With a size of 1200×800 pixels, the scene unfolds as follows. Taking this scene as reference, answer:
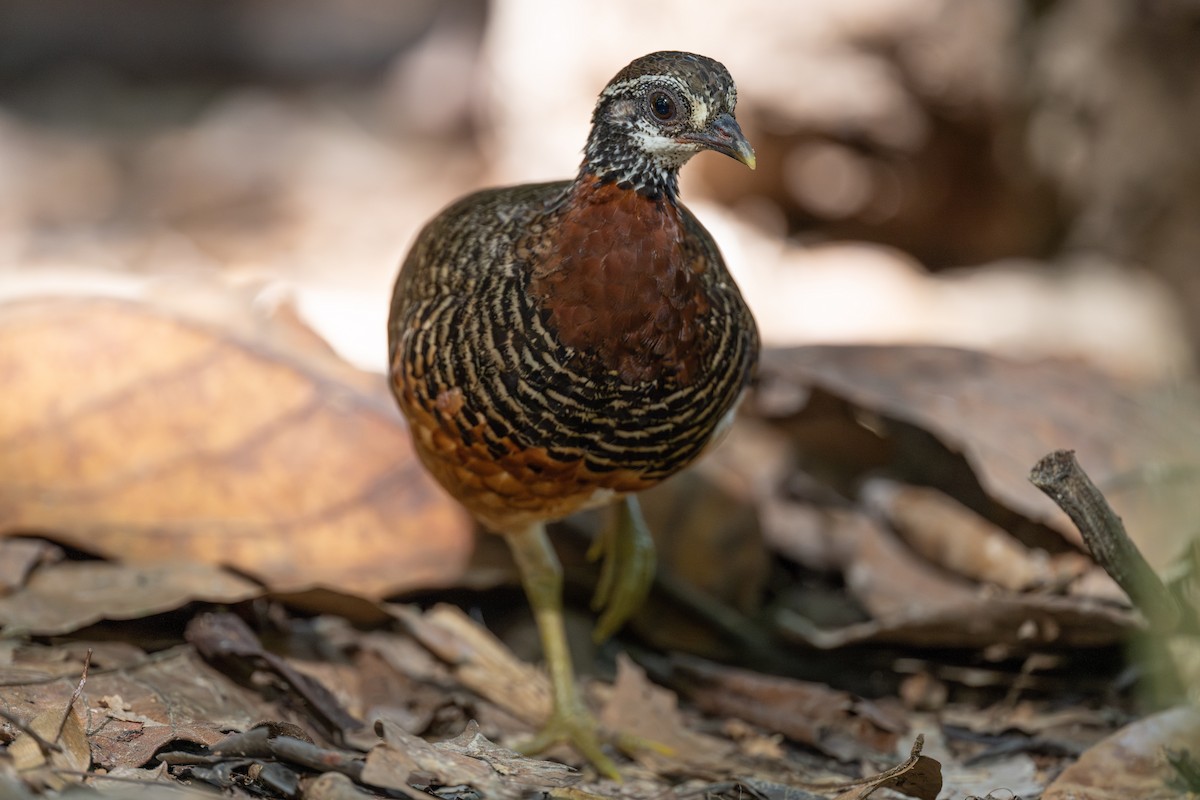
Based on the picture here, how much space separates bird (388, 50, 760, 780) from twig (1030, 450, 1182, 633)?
98 cm

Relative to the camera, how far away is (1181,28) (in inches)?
289

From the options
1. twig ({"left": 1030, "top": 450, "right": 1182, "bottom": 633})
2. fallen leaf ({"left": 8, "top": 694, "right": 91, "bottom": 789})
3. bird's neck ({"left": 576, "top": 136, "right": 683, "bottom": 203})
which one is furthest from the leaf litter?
bird's neck ({"left": 576, "top": 136, "right": 683, "bottom": 203})

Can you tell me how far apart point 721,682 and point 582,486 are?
1070mm

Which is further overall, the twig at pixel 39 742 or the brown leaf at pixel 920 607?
the brown leaf at pixel 920 607

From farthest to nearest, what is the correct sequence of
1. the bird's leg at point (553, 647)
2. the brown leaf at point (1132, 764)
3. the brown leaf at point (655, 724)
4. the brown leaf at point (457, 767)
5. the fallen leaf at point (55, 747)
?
the bird's leg at point (553, 647)
the brown leaf at point (655, 724)
the brown leaf at point (1132, 764)
the brown leaf at point (457, 767)
the fallen leaf at point (55, 747)

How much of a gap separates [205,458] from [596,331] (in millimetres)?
1681

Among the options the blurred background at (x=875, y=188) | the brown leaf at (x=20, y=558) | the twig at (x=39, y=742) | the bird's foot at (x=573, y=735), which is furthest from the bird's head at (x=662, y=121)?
the blurred background at (x=875, y=188)

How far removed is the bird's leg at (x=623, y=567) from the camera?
14.7 ft

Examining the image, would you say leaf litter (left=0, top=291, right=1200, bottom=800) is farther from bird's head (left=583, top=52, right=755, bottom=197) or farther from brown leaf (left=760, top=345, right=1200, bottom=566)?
bird's head (left=583, top=52, right=755, bottom=197)

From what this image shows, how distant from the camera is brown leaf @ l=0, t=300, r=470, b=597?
170 inches

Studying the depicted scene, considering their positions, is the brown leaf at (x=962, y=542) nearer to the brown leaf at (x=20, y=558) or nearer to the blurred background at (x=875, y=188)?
the blurred background at (x=875, y=188)

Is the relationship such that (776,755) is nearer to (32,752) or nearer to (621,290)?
(621,290)

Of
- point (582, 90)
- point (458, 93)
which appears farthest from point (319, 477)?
point (458, 93)

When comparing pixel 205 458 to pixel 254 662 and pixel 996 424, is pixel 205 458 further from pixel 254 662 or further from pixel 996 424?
pixel 996 424
